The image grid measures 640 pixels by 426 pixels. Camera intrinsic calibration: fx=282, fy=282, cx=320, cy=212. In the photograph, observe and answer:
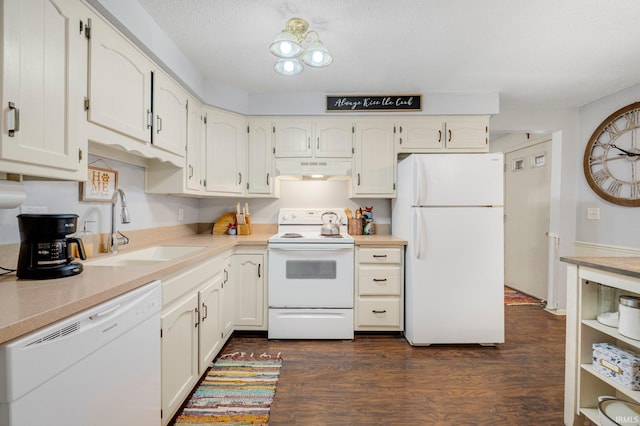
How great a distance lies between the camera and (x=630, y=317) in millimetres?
1246

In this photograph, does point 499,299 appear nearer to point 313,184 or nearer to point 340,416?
point 340,416

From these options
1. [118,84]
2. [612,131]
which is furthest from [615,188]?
[118,84]

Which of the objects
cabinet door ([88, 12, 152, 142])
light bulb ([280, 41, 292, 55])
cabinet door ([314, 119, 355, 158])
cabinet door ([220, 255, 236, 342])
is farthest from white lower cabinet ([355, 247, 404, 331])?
cabinet door ([88, 12, 152, 142])

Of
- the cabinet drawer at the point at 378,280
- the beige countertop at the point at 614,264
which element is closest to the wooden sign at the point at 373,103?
the cabinet drawer at the point at 378,280

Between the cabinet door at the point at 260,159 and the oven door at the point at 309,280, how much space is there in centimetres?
69

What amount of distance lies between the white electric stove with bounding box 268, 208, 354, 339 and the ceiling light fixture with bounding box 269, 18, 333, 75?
4.52 feet

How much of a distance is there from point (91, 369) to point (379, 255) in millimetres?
2085

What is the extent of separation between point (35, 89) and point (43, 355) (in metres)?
0.94

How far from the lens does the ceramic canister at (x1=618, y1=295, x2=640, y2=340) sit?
4.03ft

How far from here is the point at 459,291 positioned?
2404 millimetres

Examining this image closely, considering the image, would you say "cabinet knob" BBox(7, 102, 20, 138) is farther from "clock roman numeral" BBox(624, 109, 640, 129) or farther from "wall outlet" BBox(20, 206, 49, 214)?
"clock roman numeral" BBox(624, 109, 640, 129)

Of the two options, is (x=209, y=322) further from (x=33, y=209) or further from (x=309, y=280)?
(x=33, y=209)

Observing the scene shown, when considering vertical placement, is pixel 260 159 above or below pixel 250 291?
above

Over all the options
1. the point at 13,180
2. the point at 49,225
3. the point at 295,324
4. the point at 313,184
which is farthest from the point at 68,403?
the point at 313,184
